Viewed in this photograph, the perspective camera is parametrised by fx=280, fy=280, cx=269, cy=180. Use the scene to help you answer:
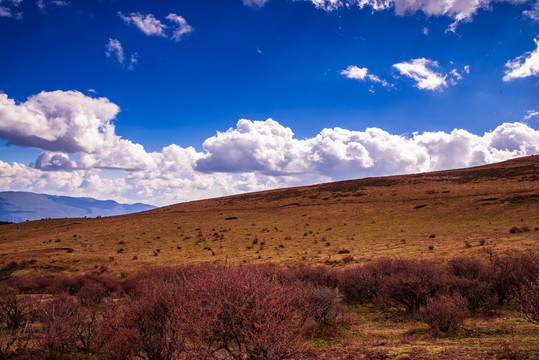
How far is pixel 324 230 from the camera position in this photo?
42.1 meters

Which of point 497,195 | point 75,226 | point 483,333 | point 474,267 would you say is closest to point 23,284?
point 483,333

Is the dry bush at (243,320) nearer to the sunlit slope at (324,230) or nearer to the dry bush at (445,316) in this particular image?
the dry bush at (445,316)

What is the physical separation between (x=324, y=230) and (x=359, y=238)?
314 inches

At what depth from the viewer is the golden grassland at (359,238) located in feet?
30.8

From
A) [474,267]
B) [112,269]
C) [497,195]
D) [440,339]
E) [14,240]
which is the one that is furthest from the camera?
[14,240]

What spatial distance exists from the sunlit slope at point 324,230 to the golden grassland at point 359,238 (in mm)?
Result: 145

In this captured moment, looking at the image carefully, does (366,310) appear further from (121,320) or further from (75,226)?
(75,226)

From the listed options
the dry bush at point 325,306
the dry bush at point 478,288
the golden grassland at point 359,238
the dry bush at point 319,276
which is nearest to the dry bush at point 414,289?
the dry bush at point 478,288

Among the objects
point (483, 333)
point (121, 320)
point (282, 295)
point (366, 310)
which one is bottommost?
point (366, 310)

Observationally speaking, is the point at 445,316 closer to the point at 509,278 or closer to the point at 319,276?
the point at 509,278

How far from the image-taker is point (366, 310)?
14.4m

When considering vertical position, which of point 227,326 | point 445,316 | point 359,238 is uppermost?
point 227,326

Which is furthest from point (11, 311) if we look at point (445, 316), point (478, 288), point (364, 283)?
point (478, 288)

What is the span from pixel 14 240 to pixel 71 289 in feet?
128
